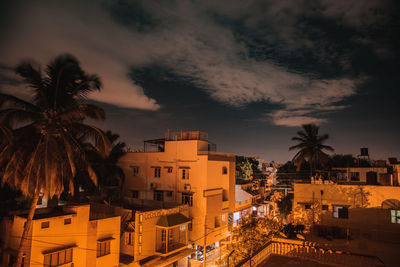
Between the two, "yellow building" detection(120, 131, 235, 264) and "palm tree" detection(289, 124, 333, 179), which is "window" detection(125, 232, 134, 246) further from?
"palm tree" detection(289, 124, 333, 179)

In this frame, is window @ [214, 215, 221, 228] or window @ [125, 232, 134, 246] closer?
window @ [125, 232, 134, 246]

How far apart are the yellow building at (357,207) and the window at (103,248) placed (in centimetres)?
1527

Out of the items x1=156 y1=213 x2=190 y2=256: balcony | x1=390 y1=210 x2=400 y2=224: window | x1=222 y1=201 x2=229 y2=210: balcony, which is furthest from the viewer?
x1=222 y1=201 x2=229 y2=210: balcony

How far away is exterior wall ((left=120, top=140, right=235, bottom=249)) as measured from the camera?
23016 mm

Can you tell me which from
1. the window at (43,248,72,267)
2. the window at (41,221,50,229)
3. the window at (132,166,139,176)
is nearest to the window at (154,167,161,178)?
the window at (132,166,139,176)

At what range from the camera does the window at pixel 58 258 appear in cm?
1207

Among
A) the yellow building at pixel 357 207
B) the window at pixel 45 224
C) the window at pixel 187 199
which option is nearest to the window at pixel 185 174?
the window at pixel 187 199

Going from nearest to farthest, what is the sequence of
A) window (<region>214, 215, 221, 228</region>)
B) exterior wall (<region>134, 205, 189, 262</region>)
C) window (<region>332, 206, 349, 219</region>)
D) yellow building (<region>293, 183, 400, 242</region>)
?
1. exterior wall (<region>134, 205, 189, 262</region>)
2. yellow building (<region>293, 183, 400, 242</region>)
3. window (<region>332, 206, 349, 219</region>)
4. window (<region>214, 215, 221, 228</region>)

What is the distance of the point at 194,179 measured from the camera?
77.2ft

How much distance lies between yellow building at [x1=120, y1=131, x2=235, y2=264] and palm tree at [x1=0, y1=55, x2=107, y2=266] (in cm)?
1141

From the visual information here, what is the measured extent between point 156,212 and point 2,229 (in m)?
9.08

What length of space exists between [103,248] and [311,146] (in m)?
23.7

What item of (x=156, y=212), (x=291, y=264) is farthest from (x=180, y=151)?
(x=291, y=264)

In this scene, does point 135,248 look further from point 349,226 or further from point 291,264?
point 349,226
